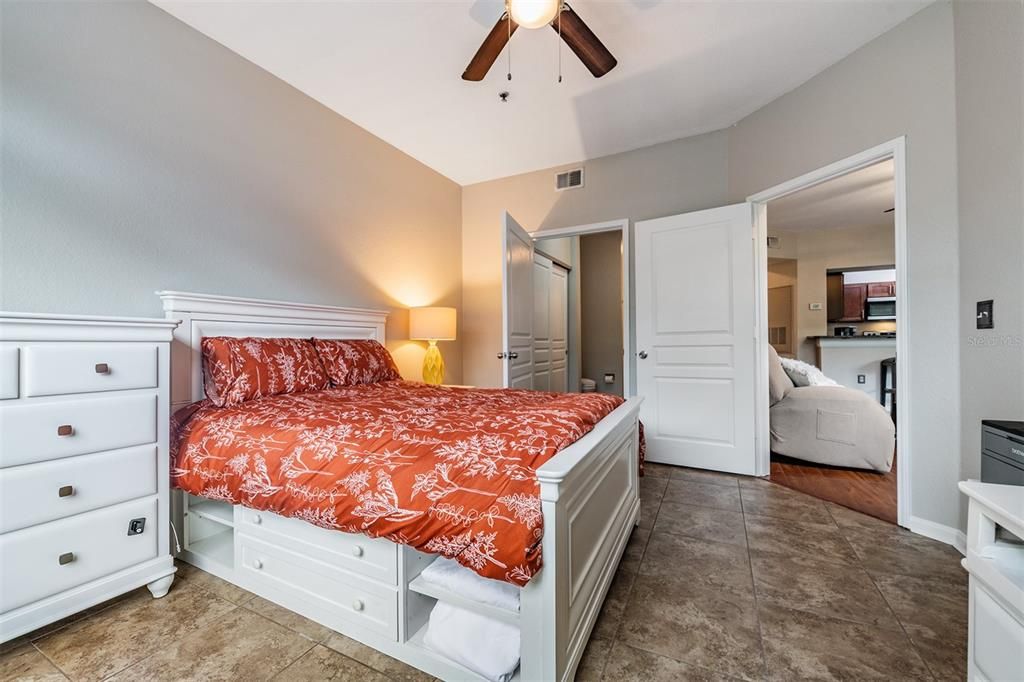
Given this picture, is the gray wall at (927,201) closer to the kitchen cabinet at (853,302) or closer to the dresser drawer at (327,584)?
the dresser drawer at (327,584)

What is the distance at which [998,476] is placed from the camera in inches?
57.4

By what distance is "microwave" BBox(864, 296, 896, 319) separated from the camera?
564 cm

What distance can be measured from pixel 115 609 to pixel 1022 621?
8.73 ft

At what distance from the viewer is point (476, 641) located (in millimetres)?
1169

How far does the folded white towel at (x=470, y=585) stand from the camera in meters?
1.14

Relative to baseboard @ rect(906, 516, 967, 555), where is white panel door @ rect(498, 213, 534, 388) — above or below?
above

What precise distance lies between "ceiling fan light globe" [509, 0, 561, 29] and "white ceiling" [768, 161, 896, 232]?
2.88 metres

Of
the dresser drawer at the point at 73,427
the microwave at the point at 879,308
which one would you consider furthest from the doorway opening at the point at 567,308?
the microwave at the point at 879,308

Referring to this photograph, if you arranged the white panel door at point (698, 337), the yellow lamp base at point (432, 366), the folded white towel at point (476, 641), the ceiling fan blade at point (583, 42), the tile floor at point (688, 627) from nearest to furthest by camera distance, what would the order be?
the folded white towel at point (476, 641) < the tile floor at point (688, 627) < the ceiling fan blade at point (583, 42) < the white panel door at point (698, 337) < the yellow lamp base at point (432, 366)

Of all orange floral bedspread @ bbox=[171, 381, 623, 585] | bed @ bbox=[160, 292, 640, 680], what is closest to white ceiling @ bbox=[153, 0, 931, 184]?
bed @ bbox=[160, 292, 640, 680]

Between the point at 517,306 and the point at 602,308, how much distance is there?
2.78m

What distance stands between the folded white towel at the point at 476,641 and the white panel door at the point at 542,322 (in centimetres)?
306

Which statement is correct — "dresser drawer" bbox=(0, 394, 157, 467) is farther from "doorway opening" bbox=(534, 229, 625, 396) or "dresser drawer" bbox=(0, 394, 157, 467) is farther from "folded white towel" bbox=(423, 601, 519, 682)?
"doorway opening" bbox=(534, 229, 625, 396)

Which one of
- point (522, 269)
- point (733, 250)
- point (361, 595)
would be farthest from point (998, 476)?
point (522, 269)
